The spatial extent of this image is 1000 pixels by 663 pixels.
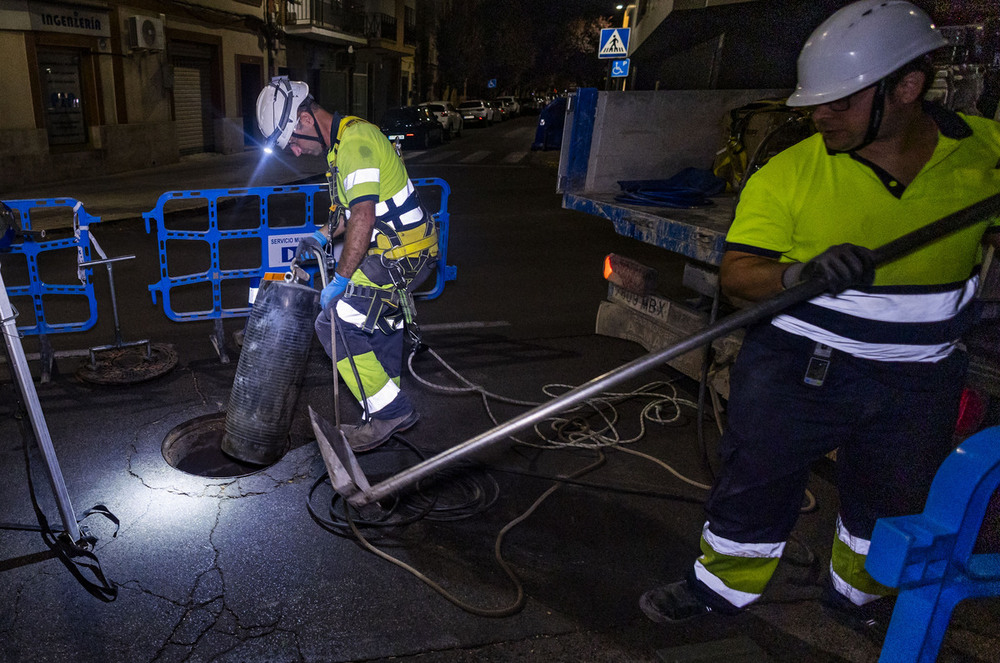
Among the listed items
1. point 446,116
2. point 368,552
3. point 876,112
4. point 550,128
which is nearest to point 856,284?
point 876,112

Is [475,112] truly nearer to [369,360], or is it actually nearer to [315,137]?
[315,137]

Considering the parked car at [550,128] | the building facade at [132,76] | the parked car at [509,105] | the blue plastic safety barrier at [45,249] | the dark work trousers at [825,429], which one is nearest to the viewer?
the dark work trousers at [825,429]

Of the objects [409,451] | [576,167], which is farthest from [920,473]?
[576,167]

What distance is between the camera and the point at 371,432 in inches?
152

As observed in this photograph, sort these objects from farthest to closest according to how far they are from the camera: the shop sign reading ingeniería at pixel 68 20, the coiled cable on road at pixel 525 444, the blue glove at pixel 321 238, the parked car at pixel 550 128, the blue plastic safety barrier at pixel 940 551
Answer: the parked car at pixel 550 128
the shop sign reading ingeniería at pixel 68 20
the blue glove at pixel 321 238
the coiled cable on road at pixel 525 444
the blue plastic safety barrier at pixel 940 551

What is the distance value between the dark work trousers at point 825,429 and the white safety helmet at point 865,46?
2.63 feet

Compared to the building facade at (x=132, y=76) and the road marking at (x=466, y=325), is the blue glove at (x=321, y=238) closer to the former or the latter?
the road marking at (x=466, y=325)

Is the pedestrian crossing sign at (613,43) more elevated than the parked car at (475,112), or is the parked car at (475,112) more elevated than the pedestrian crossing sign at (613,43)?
the pedestrian crossing sign at (613,43)

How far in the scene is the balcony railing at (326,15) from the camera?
77.3ft

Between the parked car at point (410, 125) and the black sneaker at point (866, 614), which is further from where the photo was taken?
the parked car at point (410, 125)

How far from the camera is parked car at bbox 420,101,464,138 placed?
28.2 meters

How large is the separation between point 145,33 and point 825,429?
17.4 meters

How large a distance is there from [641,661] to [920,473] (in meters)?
1.21

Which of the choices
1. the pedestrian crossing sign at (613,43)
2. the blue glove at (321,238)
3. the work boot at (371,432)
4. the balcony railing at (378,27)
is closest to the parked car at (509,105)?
the balcony railing at (378,27)
